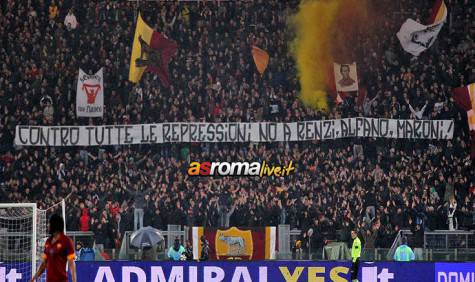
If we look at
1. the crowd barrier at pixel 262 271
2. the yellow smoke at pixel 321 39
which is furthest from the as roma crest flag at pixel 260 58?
the crowd barrier at pixel 262 271

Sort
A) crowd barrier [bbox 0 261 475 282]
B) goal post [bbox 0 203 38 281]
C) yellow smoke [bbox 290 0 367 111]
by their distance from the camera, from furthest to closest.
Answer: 1. yellow smoke [bbox 290 0 367 111]
2. crowd barrier [bbox 0 261 475 282]
3. goal post [bbox 0 203 38 281]

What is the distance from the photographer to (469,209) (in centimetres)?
3488

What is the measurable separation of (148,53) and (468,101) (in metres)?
12.2

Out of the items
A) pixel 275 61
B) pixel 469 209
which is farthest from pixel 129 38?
pixel 469 209

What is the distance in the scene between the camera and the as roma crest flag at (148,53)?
41.3 metres

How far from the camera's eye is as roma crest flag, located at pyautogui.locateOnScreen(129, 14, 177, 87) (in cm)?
4128

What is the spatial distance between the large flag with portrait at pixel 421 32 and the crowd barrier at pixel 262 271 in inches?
756

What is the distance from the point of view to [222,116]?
131 feet

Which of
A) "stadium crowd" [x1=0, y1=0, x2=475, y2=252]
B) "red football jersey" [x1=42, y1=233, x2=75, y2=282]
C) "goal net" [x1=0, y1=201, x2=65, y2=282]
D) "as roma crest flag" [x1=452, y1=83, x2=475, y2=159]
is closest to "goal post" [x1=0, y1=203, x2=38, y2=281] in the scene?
"goal net" [x1=0, y1=201, x2=65, y2=282]

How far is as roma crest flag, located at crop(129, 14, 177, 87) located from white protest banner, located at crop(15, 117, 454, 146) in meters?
2.84

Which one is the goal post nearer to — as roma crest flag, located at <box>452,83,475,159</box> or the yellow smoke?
the yellow smoke

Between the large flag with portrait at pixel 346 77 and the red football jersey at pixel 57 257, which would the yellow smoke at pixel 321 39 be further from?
the red football jersey at pixel 57 257

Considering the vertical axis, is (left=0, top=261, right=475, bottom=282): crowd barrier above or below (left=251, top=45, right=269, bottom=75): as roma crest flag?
below

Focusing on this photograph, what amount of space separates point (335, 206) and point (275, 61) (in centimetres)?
871
